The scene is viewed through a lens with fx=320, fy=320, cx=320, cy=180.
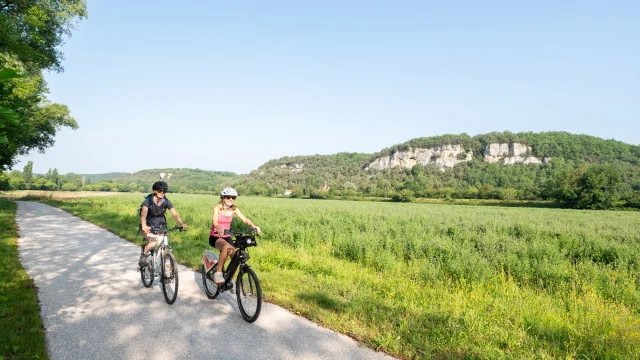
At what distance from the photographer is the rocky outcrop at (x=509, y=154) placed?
154000 millimetres

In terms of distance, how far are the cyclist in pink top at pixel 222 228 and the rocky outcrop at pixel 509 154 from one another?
171417 mm

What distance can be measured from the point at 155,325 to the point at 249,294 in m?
1.41

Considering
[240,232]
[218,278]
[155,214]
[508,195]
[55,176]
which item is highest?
[55,176]

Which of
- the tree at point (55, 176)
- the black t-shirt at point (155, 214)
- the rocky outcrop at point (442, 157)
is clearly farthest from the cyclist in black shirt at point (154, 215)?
the rocky outcrop at point (442, 157)

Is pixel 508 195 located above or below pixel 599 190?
below

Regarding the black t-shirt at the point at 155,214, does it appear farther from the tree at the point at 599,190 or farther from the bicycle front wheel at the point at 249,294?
the tree at the point at 599,190

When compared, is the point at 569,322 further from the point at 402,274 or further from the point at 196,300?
the point at 196,300

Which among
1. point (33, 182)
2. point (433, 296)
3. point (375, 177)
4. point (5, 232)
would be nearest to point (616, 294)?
point (433, 296)

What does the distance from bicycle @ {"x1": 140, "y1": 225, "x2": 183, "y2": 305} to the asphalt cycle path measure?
6.1 inches

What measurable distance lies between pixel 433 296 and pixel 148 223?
582 centimetres

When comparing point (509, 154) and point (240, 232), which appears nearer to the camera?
point (240, 232)

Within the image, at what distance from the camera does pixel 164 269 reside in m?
5.86

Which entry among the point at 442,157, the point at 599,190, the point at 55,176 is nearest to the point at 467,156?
the point at 442,157

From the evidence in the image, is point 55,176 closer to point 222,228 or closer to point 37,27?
point 37,27
